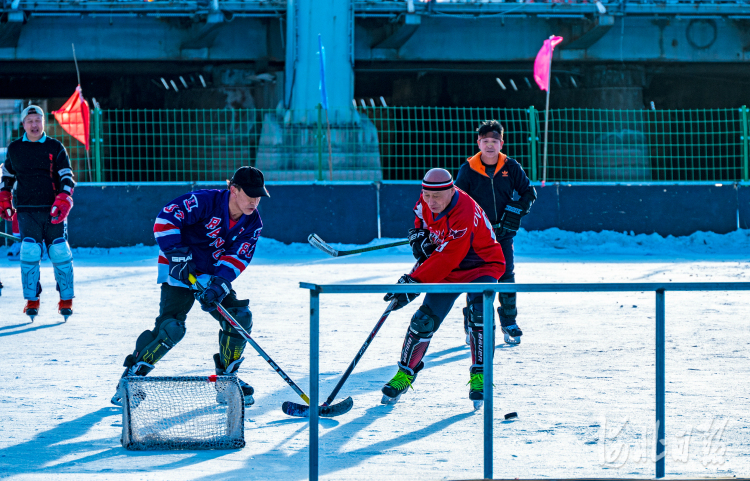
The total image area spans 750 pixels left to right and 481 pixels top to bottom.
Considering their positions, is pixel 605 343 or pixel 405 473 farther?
pixel 605 343

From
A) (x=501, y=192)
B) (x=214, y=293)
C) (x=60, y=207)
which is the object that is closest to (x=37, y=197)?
(x=60, y=207)

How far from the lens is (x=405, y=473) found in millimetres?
3705

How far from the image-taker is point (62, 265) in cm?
744

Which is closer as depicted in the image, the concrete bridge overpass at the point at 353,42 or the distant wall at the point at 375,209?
the distant wall at the point at 375,209

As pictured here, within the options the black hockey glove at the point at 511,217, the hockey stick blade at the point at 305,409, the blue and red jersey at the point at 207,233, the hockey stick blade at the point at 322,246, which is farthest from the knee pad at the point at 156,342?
the black hockey glove at the point at 511,217

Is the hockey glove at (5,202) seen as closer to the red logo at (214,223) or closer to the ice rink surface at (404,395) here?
the ice rink surface at (404,395)

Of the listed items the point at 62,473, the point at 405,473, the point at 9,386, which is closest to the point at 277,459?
the point at 405,473

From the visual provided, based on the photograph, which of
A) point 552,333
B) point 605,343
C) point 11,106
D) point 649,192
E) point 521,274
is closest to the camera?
point 605,343

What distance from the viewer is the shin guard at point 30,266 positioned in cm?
730

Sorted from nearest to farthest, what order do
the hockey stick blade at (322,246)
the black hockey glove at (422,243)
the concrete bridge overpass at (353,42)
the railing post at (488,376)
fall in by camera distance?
1. the railing post at (488,376)
2. the black hockey glove at (422,243)
3. the hockey stick blade at (322,246)
4. the concrete bridge overpass at (353,42)

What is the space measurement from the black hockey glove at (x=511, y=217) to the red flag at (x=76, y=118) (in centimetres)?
907

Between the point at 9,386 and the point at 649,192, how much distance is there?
1127 cm

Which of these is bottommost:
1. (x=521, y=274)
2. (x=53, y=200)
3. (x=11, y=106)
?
(x=521, y=274)

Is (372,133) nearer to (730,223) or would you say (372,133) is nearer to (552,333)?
(730,223)
